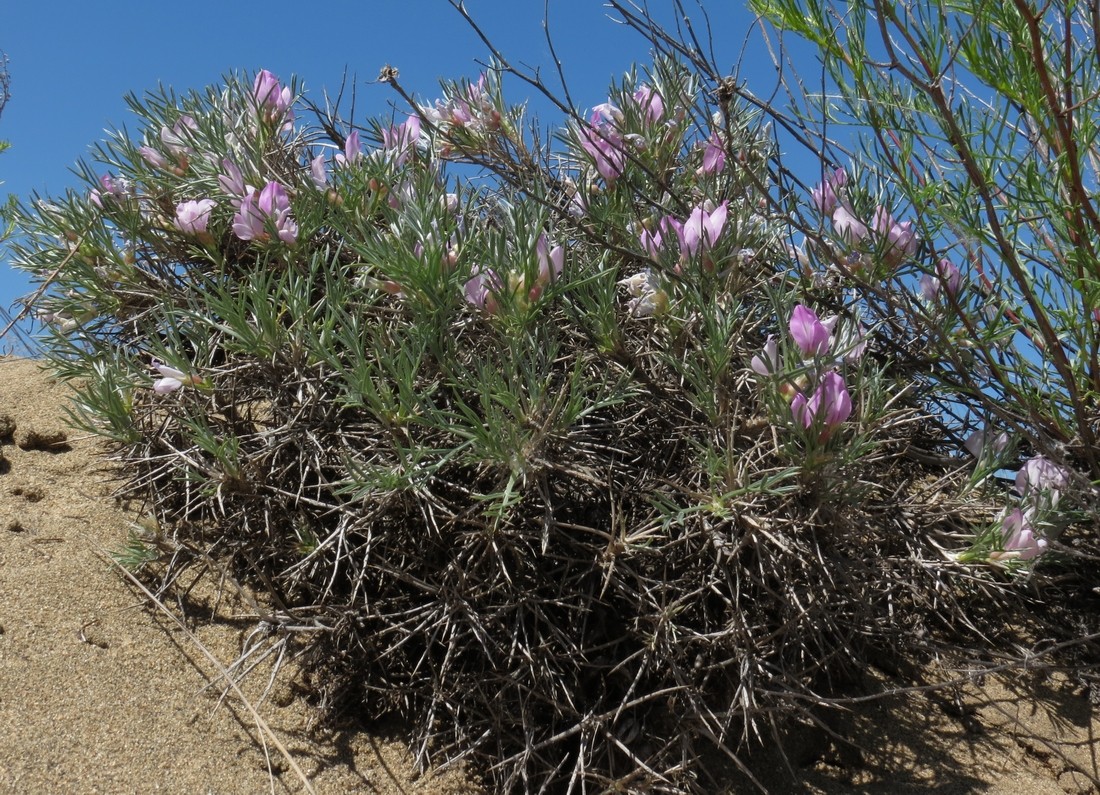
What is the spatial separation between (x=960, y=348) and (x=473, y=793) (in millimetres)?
1479

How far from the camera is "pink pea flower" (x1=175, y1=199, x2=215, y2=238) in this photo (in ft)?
7.43

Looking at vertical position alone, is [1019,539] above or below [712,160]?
below

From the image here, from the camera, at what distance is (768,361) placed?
1726 millimetres

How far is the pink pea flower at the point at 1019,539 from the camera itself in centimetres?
182

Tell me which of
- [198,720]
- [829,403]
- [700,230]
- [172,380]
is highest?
[700,230]

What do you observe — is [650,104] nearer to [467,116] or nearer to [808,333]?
[467,116]

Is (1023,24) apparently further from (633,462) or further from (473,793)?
(473,793)

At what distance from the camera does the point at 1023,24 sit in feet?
6.07

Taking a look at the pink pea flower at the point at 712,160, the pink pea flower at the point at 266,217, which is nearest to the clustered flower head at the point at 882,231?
the pink pea flower at the point at 712,160

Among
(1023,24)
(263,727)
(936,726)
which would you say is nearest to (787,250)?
(1023,24)

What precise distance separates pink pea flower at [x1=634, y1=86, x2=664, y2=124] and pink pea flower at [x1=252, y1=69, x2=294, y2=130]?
1017mm

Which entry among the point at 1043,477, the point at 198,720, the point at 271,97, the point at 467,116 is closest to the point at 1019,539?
the point at 1043,477

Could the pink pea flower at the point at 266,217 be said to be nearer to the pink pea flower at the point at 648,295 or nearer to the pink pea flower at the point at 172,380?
the pink pea flower at the point at 172,380

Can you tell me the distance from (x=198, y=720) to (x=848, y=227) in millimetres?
1788
